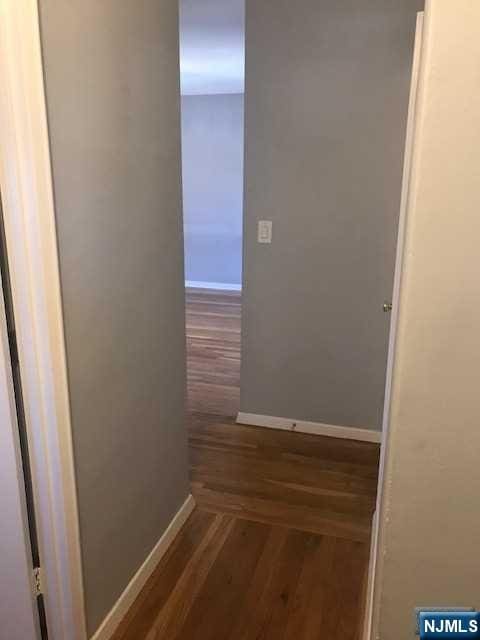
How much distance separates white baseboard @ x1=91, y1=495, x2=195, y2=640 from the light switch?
137 cm

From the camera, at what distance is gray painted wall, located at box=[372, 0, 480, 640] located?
2.83ft

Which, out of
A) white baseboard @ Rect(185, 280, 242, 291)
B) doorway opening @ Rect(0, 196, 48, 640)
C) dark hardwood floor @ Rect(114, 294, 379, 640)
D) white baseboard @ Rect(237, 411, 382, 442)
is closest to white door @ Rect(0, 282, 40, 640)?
doorway opening @ Rect(0, 196, 48, 640)

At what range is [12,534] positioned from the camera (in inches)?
56.4

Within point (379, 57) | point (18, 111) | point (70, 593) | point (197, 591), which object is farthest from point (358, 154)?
point (70, 593)

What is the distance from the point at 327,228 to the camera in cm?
282

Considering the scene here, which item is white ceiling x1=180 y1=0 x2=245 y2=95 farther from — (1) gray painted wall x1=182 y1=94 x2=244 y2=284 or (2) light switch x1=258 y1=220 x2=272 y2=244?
(2) light switch x1=258 y1=220 x2=272 y2=244

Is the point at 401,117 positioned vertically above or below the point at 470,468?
above

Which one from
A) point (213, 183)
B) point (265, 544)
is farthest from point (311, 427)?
point (213, 183)

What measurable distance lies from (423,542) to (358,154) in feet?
6.75

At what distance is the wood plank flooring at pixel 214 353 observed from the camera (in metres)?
3.48

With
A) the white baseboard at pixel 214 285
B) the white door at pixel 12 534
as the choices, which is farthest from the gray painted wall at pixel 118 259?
the white baseboard at pixel 214 285

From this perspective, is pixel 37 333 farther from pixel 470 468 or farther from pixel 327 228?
pixel 327 228

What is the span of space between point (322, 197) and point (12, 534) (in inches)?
81.9

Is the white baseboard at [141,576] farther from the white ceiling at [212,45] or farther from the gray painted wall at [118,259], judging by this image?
the white ceiling at [212,45]
